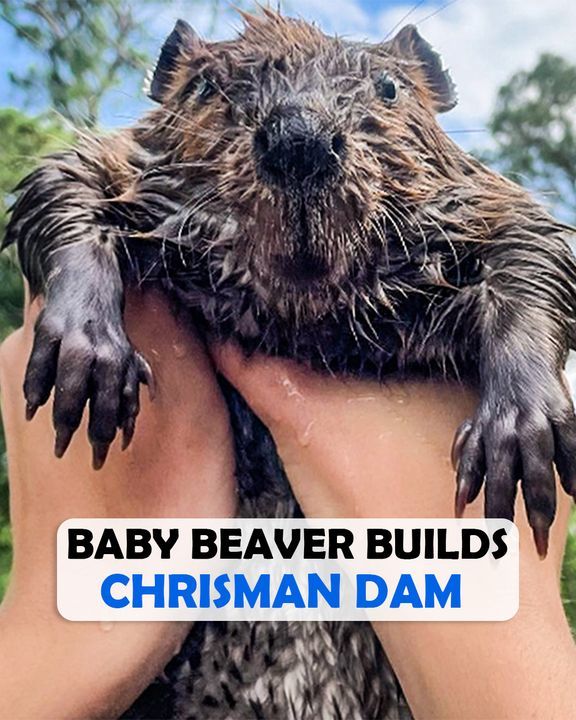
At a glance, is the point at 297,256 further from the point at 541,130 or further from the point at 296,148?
the point at 541,130

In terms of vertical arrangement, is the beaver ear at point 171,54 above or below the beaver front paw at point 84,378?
above

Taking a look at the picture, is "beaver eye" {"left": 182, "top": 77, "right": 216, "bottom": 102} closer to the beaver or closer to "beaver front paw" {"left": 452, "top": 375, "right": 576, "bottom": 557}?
the beaver

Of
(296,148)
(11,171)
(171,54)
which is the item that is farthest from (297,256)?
(11,171)

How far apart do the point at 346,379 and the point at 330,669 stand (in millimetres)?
264

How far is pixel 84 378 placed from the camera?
797mm

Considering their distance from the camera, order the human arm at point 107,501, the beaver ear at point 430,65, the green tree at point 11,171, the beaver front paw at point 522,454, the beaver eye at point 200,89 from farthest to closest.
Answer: the green tree at point 11,171
the beaver ear at point 430,65
the beaver eye at point 200,89
the human arm at point 107,501
the beaver front paw at point 522,454

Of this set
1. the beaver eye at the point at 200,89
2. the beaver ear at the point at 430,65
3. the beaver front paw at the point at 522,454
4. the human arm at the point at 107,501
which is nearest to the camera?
the beaver front paw at the point at 522,454

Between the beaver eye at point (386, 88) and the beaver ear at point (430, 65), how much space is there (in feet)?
0.35

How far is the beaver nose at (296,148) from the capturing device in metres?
0.80

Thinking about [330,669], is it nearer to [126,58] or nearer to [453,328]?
[453,328]

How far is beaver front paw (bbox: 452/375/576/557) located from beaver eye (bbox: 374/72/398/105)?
312 mm

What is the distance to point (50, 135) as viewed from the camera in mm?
1187

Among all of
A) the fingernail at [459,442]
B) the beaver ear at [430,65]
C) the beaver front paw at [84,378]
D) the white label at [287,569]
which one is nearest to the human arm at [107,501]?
the white label at [287,569]

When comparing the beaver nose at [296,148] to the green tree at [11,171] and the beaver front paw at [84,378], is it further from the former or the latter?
the green tree at [11,171]
